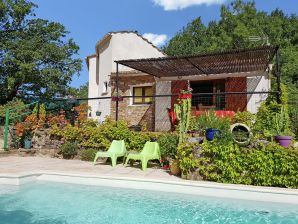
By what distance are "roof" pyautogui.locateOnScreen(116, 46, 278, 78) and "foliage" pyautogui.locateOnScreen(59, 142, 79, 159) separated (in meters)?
3.79

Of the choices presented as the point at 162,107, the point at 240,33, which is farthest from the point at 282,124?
the point at 240,33

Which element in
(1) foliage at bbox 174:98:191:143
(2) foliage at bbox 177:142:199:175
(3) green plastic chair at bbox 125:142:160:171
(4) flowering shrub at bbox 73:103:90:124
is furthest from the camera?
(4) flowering shrub at bbox 73:103:90:124

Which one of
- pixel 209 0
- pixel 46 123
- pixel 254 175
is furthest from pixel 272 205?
pixel 209 0

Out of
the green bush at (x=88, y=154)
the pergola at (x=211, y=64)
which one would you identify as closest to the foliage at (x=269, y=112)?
the pergola at (x=211, y=64)

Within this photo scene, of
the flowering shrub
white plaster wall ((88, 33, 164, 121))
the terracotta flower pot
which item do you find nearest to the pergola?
the flowering shrub

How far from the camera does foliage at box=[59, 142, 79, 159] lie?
1181 centimetres

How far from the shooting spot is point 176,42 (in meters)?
39.0

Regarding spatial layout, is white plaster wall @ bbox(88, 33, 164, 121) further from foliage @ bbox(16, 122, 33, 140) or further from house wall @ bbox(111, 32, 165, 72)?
foliage @ bbox(16, 122, 33, 140)

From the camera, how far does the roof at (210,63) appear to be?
11.0 meters

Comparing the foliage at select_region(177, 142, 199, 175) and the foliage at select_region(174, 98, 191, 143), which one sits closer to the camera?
the foliage at select_region(177, 142, 199, 175)

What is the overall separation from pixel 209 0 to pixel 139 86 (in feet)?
96.7

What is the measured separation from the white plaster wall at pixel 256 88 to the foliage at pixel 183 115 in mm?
6678

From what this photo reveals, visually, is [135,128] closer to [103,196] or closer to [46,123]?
[46,123]

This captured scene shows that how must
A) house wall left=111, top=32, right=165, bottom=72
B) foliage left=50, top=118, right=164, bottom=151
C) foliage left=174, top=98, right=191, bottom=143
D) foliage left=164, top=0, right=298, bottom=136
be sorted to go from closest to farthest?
foliage left=174, top=98, right=191, bottom=143, foliage left=50, top=118, right=164, bottom=151, house wall left=111, top=32, right=165, bottom=72, foliage left=164, top=0, right=298, bottom=136
